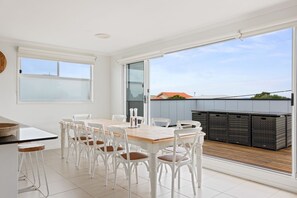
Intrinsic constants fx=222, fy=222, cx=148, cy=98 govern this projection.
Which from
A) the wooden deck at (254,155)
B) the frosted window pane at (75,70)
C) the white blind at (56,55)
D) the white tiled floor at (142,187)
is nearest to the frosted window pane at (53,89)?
the frosted window pane at (75,70)

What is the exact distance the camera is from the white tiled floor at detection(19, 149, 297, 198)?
8.47 feet

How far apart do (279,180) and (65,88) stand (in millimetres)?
4492

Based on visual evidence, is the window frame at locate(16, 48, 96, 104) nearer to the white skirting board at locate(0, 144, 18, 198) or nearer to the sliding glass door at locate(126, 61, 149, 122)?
the sliding glass door at locate(126, 61, 149, 122)

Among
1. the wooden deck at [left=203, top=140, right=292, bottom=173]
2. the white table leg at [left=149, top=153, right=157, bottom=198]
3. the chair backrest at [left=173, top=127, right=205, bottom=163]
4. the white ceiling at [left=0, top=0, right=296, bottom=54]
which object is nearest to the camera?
the white table leg at [left=149, top=153, right=157, bottom=198]

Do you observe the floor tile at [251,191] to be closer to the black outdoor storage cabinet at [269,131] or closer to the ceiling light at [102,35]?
the black outdoor storage cabinet at [269,131]

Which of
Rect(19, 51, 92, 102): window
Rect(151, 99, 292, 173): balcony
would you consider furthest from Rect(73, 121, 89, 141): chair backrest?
Rect(151, 99, 292, 173): balcony

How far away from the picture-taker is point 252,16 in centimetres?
301

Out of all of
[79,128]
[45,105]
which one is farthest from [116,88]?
[79,128]

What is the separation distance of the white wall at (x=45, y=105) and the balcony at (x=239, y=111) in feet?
6.11

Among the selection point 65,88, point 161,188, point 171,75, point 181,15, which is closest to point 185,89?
point 171,75

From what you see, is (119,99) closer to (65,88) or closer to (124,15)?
(65,88)

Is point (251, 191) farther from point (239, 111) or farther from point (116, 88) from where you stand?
point (116, 88)

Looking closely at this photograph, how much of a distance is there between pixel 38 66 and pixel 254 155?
4.76 meters

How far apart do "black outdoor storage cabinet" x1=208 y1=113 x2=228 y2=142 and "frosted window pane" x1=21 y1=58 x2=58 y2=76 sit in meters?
3.98
